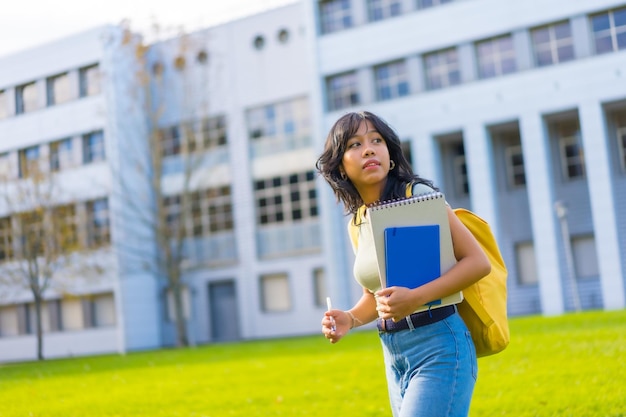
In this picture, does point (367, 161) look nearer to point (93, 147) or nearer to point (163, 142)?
point (163, 142)

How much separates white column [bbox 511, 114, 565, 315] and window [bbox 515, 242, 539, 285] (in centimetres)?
333

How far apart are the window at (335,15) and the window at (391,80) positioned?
2.43 m

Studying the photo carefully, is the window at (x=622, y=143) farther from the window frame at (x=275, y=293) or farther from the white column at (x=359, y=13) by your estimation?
the window frame at (x=275, y=293)

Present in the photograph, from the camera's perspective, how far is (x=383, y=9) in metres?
38.2

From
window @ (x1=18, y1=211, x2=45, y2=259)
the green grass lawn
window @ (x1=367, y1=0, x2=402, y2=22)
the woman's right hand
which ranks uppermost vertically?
window @ (x1=367, y1=0, x2=402, y2=22)

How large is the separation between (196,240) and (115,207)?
13.6 feet

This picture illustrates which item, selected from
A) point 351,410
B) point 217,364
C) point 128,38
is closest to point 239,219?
point 128,38

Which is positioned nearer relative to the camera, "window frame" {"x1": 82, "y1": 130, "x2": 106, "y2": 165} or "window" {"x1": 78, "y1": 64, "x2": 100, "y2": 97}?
"window" {"x1": 78, "y1": 64, "x2": 100, "y2": 97}

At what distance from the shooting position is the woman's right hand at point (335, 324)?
364 cm

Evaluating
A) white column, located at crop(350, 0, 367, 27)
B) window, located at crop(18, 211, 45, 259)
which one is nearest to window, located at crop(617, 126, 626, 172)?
white column, located at crop(350, 0, 367, 27)

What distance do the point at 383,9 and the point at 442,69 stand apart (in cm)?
367

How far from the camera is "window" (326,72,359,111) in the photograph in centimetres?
3906

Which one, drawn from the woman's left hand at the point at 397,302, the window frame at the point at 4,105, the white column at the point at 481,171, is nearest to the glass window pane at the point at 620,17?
the white column at the point at 481,171

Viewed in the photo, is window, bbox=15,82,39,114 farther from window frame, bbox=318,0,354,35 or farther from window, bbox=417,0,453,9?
window, bbox=417,0,453,9
